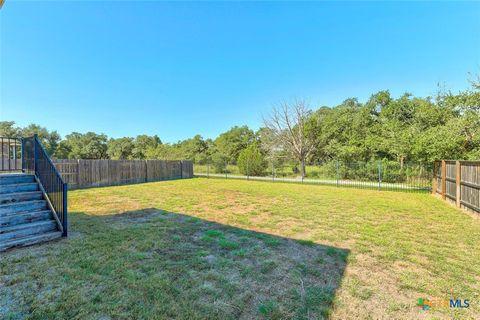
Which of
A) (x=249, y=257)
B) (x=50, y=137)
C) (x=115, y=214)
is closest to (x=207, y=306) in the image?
(x=249, y=257)

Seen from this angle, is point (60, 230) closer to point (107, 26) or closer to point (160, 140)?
point (107, 26)

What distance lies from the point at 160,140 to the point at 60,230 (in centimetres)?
4604

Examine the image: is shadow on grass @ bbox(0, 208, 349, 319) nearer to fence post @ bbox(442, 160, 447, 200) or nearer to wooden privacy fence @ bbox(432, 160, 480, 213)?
wooden privacy fence @ bbox(432, 160, 480, 213)

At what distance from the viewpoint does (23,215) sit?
354cm

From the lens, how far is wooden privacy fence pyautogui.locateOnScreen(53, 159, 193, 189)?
1092cm

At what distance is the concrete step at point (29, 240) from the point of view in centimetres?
311

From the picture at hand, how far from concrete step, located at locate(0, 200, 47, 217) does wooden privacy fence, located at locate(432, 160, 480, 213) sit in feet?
32.0

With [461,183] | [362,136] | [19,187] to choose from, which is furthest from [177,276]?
[362,136]

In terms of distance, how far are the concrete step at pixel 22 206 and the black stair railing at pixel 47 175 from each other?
0.13 metres

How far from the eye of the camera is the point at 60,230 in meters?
3.72

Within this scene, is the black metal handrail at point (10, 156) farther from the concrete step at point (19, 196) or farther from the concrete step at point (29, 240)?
the concrete step at point (29, 240)

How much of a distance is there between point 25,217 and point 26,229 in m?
0.27

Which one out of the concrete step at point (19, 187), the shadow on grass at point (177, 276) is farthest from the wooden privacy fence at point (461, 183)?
the concrete step at point (19, 187)

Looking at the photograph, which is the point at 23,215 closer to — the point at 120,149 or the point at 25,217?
the point at 25,217
